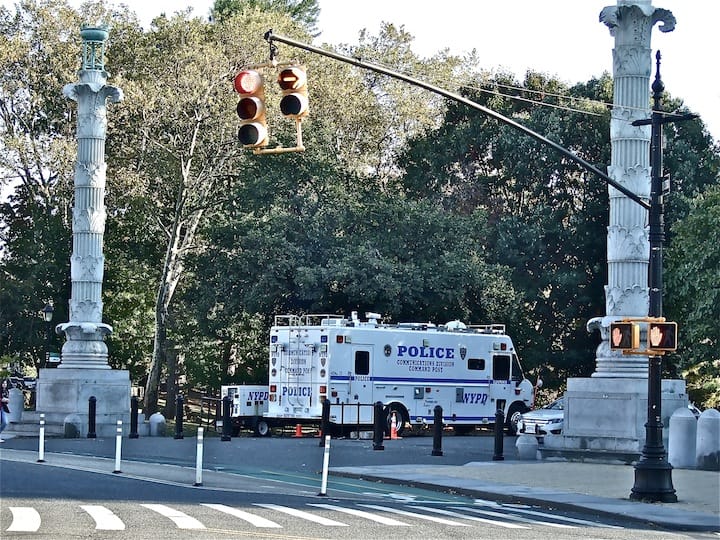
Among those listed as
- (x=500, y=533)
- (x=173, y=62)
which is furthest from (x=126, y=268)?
(x=500, y=533)

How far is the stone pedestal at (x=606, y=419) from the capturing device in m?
30.0

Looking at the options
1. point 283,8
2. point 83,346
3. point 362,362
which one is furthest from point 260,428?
point 283,8

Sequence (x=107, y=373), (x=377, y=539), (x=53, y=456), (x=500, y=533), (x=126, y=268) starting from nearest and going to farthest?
(x=377, y=539)
(x=500, y=533)
(x=53, y=456)
(x=107, y=373)
(x=126, y=268)

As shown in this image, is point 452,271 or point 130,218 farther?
point 130,218

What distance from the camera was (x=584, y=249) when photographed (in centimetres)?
5797

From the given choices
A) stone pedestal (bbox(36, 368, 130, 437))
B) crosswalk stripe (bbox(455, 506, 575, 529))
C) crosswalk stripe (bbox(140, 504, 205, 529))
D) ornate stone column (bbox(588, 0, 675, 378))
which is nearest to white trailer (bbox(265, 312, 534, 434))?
stone pedestal (bbox(36, 368, 130, 437))

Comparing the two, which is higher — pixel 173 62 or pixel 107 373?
pixel 173 62

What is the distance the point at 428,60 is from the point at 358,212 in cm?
1920

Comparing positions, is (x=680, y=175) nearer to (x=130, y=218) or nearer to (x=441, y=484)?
(x=130, y=218)

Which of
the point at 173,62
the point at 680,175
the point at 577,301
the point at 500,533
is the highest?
the point at 173,62

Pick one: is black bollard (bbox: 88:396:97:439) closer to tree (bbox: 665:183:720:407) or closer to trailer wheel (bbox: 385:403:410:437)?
trailer wheel (bbox: 385:403:410:437)

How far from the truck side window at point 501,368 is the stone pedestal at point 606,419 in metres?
13.5

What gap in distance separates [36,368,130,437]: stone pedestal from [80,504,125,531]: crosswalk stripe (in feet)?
78.3

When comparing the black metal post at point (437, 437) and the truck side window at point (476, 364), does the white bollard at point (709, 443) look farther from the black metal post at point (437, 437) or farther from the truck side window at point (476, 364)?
the truck side window at point (476, 364)
